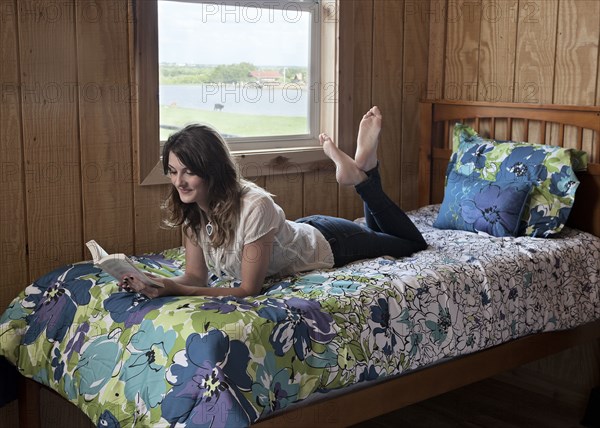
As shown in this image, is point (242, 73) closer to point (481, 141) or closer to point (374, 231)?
point (374, 231)

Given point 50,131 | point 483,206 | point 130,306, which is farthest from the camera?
point 483,206

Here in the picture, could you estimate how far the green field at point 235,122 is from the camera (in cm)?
299

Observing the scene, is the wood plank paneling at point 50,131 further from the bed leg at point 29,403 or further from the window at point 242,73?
the bed leg at point 29,403

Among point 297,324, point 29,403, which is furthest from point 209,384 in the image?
point 29,403

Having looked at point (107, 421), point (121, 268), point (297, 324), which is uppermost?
point (121, 268)

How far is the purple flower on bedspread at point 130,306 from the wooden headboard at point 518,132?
1.75m

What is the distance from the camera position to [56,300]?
2.46 meters

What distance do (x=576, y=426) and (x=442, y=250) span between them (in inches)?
34.2

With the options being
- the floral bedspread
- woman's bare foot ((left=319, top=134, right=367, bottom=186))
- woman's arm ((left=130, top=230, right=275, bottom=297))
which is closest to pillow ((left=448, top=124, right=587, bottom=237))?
the floral bedspread

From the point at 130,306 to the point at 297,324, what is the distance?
18.1 inches

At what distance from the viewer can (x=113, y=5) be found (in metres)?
2.72

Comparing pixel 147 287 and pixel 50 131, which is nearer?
pixel 147 287

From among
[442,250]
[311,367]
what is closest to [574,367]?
[442,250]

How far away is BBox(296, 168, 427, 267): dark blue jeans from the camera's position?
9.05ft
